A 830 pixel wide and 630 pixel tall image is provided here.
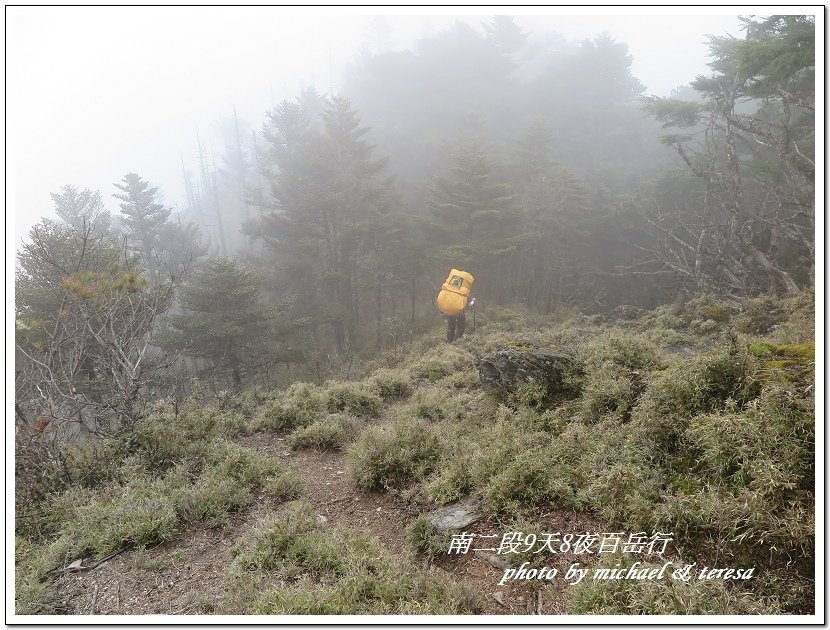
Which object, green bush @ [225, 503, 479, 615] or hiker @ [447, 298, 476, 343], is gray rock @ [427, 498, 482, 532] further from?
hiker @ [447, 298, 476, 343]

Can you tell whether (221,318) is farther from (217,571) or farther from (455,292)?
(217,571)

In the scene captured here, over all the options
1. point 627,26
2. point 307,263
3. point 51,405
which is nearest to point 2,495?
point 51,405

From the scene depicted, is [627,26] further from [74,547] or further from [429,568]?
[74,547]

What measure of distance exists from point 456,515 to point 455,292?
8732mm

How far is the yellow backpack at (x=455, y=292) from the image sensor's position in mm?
12172

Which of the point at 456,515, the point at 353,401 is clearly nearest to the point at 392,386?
the point at 353,401

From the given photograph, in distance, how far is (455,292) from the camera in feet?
40.4

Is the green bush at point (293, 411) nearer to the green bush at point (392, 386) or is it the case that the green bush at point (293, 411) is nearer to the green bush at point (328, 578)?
the green bush at point (392, 386)

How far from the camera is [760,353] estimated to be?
4.43 metres

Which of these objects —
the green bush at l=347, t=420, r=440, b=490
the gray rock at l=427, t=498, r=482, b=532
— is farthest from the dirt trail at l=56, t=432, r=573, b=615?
the green bush at l=347, t=420, r=440, b=490

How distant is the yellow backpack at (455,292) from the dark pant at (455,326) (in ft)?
3.53

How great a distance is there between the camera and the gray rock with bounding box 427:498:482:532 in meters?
3.95

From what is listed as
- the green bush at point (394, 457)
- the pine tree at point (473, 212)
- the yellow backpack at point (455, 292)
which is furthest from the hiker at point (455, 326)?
the green bush at point (394, 457)

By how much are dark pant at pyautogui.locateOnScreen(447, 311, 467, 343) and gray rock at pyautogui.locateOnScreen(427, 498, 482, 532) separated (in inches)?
379
